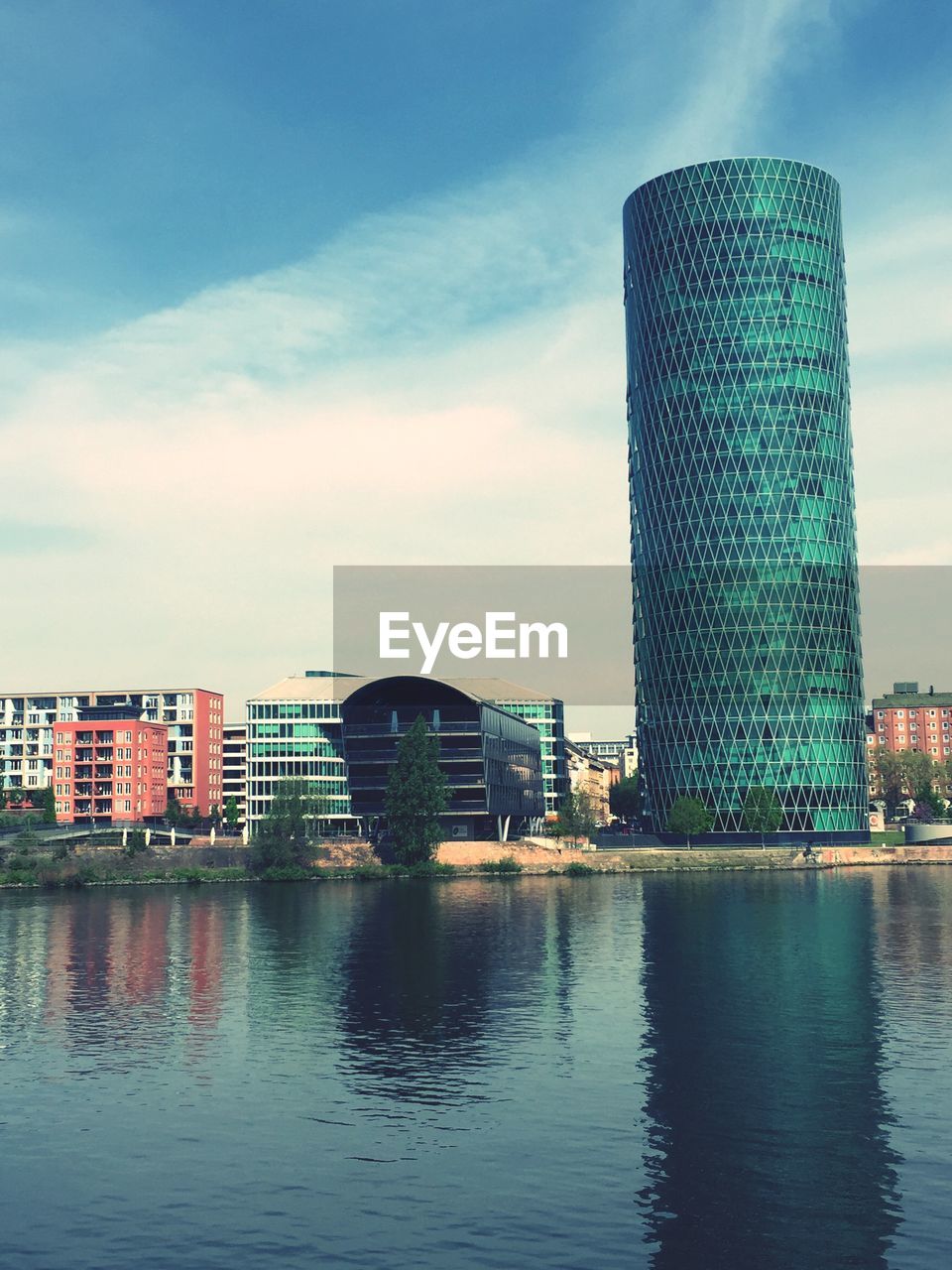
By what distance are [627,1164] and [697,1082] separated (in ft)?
40.0

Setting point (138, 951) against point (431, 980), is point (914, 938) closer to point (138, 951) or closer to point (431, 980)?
point (431, 980)

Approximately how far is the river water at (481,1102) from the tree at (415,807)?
81.3 meters

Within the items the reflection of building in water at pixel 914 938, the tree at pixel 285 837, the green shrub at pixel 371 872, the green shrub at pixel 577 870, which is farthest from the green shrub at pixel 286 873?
the reflection of building in water at pixel 914 938

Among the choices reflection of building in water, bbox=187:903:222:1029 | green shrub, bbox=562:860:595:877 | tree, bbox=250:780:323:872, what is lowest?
green shrub, bbox=562:860:595:877

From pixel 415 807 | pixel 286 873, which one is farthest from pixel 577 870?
pixel 286 873

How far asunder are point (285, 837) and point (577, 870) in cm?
4291

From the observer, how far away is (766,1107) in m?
50.2

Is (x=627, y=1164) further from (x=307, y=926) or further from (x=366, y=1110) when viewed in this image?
(x=307, y=926)

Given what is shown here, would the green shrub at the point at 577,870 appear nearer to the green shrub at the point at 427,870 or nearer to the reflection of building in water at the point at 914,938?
the green shrub at the point at 427,870

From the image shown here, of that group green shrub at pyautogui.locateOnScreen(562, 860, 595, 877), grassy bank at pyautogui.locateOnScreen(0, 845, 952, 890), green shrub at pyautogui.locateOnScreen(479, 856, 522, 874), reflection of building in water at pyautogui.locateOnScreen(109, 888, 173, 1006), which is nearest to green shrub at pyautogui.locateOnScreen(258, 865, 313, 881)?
grassy bank at pyautogui.locateOnScreen(0, 845, 952, 890)

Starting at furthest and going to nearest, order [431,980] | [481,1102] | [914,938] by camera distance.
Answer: [914,938], [431,980], [481,1102]

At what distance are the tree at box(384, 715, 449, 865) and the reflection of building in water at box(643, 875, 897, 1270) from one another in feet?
289

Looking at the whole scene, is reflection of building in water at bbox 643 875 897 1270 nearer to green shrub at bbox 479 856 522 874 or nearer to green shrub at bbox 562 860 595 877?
green shrub at bbox 479 856 522 874

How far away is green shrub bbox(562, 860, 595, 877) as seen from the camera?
629 feet
